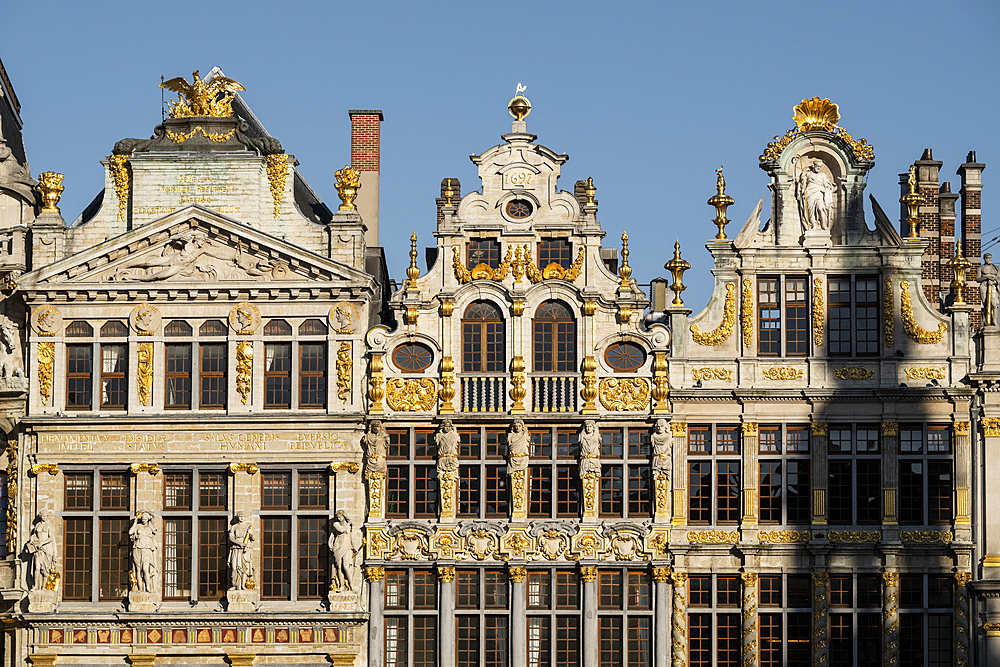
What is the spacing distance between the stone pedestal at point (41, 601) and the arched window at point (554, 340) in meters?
12.2

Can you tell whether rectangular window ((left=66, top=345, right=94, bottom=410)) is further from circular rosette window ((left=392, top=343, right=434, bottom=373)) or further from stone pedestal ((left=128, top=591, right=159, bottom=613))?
circular rosette window ((left=392, top=343, right=434, bottom=373))

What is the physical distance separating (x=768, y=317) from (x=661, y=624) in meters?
7.48

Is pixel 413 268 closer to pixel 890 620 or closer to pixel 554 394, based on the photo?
pixel 554 394

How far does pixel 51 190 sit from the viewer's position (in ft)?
143

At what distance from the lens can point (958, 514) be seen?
41.7 metres

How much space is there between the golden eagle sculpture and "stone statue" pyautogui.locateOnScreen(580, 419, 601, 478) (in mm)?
11521

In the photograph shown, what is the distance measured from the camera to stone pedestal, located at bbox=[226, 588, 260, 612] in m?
41.7

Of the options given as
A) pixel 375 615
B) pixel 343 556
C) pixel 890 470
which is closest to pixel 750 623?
pixel 890 470

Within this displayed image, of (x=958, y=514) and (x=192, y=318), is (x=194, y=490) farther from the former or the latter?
(x=958, y=514)

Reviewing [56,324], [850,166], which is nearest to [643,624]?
[850,166]

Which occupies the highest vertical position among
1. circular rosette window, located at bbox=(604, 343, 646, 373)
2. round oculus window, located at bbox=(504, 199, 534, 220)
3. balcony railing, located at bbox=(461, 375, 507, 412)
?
round oculus window, located at bbox=(504, 199, 534, 220)

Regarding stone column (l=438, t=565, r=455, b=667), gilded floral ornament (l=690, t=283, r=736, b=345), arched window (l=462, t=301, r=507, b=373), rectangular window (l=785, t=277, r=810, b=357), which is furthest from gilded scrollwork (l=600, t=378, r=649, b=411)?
stone column (l=438, t=565, r=455, b=667)

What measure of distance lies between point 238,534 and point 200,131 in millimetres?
9679

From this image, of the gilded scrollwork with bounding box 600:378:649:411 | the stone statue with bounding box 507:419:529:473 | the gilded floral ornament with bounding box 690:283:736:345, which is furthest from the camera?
the gilded floral ornament with bounding box 690:283:736:345
